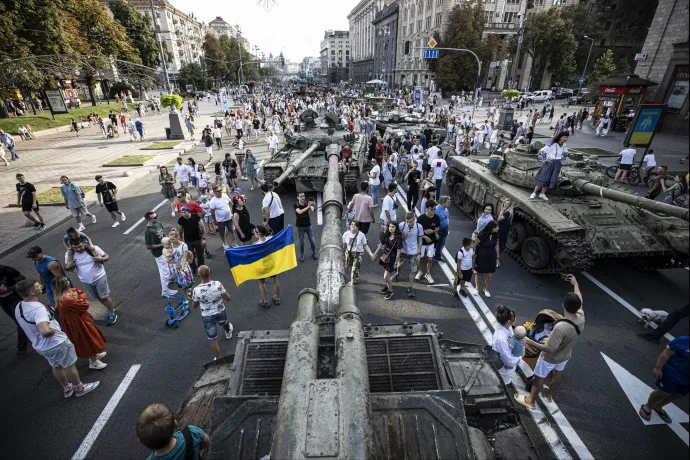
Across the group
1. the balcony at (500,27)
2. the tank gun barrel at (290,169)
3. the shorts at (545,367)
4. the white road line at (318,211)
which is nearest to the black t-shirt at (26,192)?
the tank gun barrel at (290,169)

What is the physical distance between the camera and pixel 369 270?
8445 mm

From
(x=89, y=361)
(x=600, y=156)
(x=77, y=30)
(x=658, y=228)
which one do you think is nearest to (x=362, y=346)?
(x=89, y=361)

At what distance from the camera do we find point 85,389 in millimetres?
5285

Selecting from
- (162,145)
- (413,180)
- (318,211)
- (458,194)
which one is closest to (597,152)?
(458,194)

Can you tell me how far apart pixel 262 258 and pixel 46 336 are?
10.4 feet

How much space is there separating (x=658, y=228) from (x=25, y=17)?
1335 inches

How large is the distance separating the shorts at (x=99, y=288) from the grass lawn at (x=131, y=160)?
45.4 feet

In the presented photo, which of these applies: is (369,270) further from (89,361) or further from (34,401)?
(34,401)

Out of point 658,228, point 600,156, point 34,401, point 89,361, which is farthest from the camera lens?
point 600,156

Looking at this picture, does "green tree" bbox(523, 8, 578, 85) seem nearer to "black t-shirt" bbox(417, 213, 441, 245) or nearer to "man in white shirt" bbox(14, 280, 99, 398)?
"black t-shirt" bbox(417, 213, 441, 245)

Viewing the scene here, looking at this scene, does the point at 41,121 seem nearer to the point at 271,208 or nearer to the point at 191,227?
the point at 191,227

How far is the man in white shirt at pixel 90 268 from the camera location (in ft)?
20.6

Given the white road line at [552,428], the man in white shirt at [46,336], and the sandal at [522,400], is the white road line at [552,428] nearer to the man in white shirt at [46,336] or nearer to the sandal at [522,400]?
the sandal at [522,400]

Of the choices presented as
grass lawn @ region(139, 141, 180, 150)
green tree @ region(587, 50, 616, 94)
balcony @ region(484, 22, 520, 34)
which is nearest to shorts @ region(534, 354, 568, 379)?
grass lawn @ region(139, 141, 180, 150)
